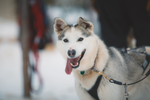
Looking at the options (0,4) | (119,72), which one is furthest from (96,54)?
(0,4)

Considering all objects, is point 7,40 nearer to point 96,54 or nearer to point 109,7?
point 109,7

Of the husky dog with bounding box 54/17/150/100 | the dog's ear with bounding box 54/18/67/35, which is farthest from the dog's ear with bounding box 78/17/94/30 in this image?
the dog's ear with bounding box 54/18/67/35

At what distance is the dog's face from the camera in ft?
4.48

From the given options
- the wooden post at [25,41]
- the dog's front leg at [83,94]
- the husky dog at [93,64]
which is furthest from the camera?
the wooden post at [25,41]

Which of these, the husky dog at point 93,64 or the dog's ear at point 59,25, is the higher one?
the dog's ear at point 59,25

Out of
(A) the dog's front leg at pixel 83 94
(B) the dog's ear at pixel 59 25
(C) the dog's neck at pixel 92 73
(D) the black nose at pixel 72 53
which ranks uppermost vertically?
(B) the dog's ear at pixel 59 25

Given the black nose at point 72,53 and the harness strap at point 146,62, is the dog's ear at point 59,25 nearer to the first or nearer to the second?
the black nose at point 72,53

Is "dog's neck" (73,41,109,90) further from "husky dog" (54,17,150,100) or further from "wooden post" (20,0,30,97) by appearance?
"wooden post" (20,0,30,97)

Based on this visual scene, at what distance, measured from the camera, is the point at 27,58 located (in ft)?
9.66

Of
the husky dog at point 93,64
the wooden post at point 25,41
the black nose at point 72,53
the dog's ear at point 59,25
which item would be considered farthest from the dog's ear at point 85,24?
the wooden post at point 25,41

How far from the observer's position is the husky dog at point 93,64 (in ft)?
4.75

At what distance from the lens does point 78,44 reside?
1431 mm

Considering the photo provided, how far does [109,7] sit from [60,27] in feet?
5.24

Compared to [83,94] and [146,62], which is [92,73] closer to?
[83,94]
